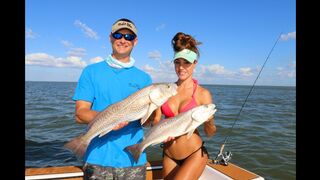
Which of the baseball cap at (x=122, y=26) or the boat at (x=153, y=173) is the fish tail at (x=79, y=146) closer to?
the baseball cap at (x=122, y=26)

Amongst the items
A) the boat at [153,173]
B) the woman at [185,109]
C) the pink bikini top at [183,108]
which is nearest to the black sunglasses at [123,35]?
the woman at [185,109]

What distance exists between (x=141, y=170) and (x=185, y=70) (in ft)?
4.93

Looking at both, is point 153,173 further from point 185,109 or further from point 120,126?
point 120,126

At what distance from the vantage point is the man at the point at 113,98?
3260 millimetres

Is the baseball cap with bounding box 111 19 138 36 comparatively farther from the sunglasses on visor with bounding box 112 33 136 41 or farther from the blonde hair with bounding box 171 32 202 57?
the blonde hair with bounding box 171 32 202 57

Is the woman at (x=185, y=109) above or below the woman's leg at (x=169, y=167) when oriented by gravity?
above

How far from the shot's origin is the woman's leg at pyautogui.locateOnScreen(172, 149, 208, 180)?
4023 mm

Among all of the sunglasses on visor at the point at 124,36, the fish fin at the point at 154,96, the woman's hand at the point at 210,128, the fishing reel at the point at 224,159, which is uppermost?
the sunglasses on visor at the point at 124,36

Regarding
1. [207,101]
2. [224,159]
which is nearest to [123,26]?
[207,101]

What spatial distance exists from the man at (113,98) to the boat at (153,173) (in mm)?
1839

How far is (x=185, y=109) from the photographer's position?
13.3 feet

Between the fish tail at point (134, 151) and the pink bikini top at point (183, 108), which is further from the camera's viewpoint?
the pink bikini top at point (183, 108)
